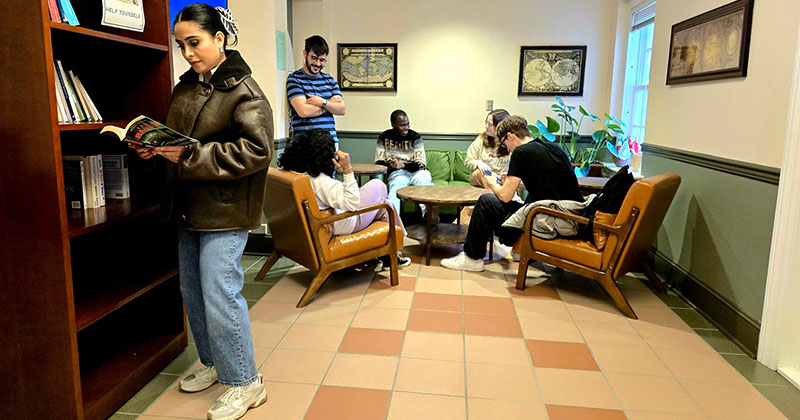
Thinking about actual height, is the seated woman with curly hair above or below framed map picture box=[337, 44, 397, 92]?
below

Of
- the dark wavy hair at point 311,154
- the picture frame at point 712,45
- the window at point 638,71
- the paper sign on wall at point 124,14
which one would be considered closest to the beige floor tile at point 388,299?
the dark wavy hair at point 311,154

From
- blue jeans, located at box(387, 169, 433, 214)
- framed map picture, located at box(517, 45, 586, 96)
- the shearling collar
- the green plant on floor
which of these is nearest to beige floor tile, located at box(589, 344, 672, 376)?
the shearling collar

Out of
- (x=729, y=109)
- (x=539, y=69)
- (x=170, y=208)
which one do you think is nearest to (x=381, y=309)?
(x=170, y=208)

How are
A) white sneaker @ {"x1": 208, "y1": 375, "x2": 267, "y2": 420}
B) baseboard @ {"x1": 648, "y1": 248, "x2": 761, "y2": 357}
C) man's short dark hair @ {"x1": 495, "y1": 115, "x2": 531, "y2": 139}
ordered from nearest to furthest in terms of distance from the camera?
1. white sneaker @ {"x1": 208, "y1": 375, "x2": 267, "y2": 420}
2. baseboard @ {"x1": 648, "y1": 248, "x2": 761, "y2": 357}
3. man's short dark hair @ {"x1": 495, "y1": 115, "x2": 531, "y2": 139}

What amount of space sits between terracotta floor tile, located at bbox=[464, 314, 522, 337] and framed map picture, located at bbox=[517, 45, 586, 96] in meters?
3.99

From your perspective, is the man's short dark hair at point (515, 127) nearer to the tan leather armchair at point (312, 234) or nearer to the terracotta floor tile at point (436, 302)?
the tan leather armchair at point (312, 234)

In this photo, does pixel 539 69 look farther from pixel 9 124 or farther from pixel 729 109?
pixel 9 124

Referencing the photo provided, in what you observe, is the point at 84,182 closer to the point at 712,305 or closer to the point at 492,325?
the point at 492,325

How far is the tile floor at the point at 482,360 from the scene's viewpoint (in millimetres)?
2289

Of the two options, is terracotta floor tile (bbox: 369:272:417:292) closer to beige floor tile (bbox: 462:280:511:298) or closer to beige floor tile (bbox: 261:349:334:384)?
beige floor tile (bbox: 462:280:511:298)

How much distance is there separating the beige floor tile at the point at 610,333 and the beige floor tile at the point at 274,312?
5.26 ft

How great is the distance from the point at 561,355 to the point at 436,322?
710 millimetres

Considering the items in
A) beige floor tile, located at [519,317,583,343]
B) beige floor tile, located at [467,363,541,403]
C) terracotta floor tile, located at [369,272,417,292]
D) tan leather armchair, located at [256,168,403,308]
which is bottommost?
beige floor tile, located at [467,363,541,403]

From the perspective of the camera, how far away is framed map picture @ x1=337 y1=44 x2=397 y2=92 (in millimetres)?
6711
